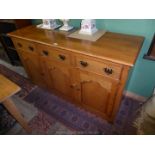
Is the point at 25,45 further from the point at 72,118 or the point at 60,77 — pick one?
the point at 72,118

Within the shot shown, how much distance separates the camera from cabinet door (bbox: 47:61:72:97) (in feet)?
4.16

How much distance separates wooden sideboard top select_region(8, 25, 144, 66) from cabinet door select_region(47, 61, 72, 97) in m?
0.24

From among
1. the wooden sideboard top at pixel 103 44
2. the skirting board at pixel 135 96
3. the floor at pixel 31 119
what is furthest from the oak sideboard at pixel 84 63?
the skirting board at pixel 135 96

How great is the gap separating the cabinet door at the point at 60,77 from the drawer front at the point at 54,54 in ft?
0.23

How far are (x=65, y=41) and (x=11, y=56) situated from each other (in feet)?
5.42

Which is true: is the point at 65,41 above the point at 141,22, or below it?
below


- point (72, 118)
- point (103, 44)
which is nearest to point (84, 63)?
point (103, 44)

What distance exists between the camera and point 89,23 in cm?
118

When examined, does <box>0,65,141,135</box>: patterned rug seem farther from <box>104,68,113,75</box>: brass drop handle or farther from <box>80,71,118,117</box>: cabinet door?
<box>104,68,113,75</box>: brass drop handle

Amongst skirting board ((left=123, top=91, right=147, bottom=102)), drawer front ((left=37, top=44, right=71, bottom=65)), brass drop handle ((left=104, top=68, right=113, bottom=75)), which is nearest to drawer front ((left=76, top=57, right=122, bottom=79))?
brass drop handle ((left=104, top=68, right=113, bottom=75))

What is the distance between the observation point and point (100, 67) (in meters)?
0.98

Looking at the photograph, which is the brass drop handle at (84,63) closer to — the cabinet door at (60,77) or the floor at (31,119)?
the cabinet door at (60,77)
